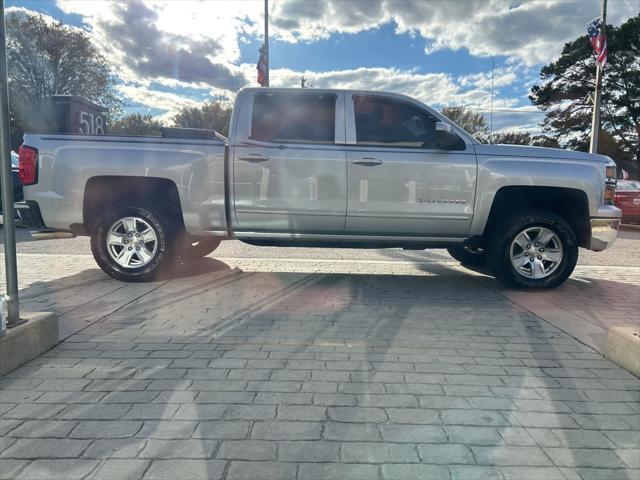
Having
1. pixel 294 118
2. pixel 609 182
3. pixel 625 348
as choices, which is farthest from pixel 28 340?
pixel 609 182

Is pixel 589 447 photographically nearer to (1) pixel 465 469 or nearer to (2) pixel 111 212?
(1) pixel 465 469

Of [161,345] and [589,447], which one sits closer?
[589,447]

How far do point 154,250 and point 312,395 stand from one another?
316 centimetres

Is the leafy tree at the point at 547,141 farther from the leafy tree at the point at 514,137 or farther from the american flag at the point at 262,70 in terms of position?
the american flag at the point at 262,70

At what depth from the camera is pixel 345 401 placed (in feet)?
8.15

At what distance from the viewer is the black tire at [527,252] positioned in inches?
192

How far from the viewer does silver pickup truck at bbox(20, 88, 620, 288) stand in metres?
4.77

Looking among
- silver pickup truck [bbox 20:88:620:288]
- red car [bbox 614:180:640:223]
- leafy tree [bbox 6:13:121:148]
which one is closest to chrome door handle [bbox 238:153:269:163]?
silver pickup truck [bbox 20:88:620:288]

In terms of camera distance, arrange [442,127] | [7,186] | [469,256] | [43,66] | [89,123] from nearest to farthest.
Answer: [7,186] < [442,127] < [469,256] < [89,123] < [43,66]

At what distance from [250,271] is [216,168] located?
65.0 inches

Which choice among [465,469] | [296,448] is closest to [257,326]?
[296,448]

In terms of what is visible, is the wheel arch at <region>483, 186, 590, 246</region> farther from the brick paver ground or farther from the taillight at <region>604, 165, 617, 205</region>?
the brick paver ground

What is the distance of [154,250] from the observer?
16.3ft

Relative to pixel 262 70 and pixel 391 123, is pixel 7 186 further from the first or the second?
pixel 262 70
